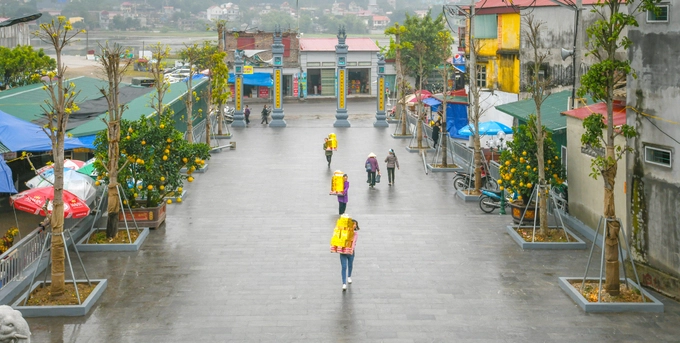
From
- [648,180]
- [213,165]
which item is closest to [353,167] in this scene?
[213,165]

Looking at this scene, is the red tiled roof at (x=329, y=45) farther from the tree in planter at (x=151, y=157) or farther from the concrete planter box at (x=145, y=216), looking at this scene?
the concrete planter box at (x=145, y=216)

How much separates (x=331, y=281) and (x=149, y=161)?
7149mm

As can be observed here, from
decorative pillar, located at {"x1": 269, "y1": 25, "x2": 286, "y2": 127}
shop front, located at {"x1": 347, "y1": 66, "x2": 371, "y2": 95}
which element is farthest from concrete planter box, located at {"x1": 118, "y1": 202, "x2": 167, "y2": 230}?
shop front, located at {"x1": 347, "y1": 66, "x2": 371, "y2": 95}

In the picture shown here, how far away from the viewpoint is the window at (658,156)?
604 inches

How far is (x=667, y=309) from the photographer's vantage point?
48.4 ft

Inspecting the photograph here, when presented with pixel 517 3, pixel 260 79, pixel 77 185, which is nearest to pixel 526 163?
pixel 77 185

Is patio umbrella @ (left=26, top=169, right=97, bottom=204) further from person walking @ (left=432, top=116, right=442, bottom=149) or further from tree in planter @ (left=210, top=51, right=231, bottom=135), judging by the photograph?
person walking @ (left=432, top=116, right=442, bottom=149)

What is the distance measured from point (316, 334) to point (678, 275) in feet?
22.5

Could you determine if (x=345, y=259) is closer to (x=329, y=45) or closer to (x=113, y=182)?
(x=113, y=182)

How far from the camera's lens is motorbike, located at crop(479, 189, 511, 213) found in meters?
23.6

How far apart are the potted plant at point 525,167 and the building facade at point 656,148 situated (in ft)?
14.5

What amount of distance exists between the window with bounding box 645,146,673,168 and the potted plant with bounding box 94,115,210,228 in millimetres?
11231

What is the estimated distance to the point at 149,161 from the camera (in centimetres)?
2134

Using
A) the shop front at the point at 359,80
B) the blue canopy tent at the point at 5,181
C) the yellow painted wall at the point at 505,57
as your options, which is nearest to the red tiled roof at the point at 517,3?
the yellow painted wall at the point at 505,57
